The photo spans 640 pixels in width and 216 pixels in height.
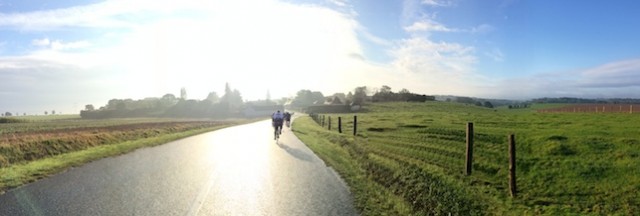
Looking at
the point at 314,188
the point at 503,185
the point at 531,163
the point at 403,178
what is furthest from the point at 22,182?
the point at 531,163

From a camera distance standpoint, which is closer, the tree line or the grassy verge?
the grassy verge

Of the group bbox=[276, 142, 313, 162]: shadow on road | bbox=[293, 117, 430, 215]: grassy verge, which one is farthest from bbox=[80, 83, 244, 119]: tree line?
bbox=[293, 117, 430, 215]: grassy verge

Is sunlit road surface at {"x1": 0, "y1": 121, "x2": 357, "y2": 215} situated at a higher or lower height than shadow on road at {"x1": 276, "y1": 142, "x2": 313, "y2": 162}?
higher

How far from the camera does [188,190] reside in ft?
43.3

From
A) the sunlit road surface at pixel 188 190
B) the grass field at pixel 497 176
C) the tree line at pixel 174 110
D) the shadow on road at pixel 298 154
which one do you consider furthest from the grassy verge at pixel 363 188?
the tree line at pixel 174 110

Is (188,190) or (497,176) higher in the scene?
(188,190)

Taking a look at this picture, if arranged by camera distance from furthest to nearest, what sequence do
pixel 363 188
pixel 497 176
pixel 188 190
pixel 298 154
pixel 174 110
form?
pixel 174 110, pixel 298 154, pixel 497 176, pixel 363 188, pixel 188 190

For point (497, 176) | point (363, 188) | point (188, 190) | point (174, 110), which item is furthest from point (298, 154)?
point (174, 110)

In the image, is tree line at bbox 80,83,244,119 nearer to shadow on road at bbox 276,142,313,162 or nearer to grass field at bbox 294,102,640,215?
shadow on road at bbox 276,142,313,162

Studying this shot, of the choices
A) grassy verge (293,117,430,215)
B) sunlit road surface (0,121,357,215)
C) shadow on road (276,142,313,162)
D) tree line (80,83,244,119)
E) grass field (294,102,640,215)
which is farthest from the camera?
tree line (80,83,244,119)

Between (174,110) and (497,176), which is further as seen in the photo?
(174,110)

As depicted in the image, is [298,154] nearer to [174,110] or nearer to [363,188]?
[363,188]

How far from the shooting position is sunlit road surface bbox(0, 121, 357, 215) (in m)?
10.8

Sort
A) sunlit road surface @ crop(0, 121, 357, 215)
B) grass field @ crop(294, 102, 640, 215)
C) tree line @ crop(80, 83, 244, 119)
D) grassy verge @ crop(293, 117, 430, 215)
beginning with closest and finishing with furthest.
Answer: sunlit road surface @ crop(0, 121, 357, 215) → grassy verge @ crop(293, 117, 430, 215) → grass field @ crop(294, 102, 640, 215) → tree line @ crop(80, 83, 244, 119)
